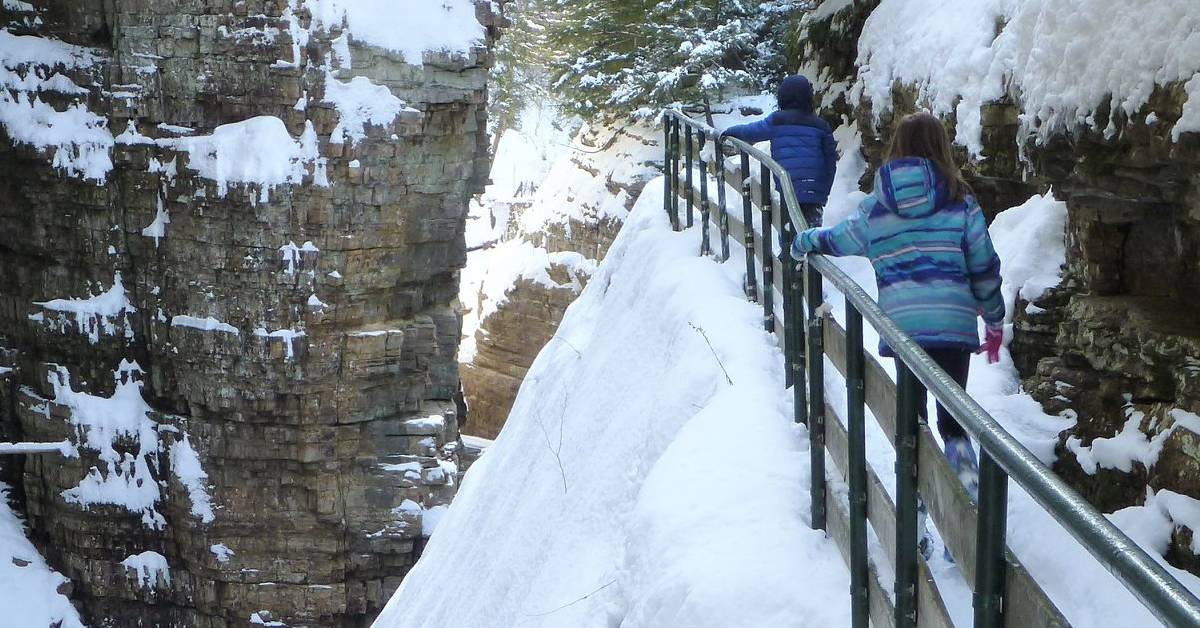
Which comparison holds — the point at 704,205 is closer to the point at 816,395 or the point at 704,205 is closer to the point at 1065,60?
the point at 1065,60

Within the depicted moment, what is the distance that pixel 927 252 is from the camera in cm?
362

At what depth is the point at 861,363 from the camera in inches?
122

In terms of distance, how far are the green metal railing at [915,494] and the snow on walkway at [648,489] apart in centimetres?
21

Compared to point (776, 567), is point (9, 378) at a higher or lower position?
lower

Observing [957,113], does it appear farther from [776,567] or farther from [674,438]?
[776,567]

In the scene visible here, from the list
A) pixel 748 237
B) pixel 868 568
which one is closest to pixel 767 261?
pixel 748 237

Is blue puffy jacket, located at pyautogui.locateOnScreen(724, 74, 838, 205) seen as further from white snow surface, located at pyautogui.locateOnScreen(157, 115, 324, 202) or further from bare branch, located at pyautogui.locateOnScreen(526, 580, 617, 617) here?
white snow surface, located at pyautogui.locateOnScreen(157, 115, 324, 202)

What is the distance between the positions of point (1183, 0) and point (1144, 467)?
145 centimetres

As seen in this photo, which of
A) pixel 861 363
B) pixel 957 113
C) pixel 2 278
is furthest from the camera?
pixel 2 278

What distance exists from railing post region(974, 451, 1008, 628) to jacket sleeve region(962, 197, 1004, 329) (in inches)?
71.7

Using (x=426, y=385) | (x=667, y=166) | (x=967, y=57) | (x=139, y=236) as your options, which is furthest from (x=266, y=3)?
(x=967, y=57)

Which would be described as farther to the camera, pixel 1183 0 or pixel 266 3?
pixel 266 3

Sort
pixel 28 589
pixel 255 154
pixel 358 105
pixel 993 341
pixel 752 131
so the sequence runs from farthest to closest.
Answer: pixel 28 589, pixel 358 105, pixel 255 154, pixel 752 131, pixel 993 341

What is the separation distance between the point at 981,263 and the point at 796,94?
392 cm
